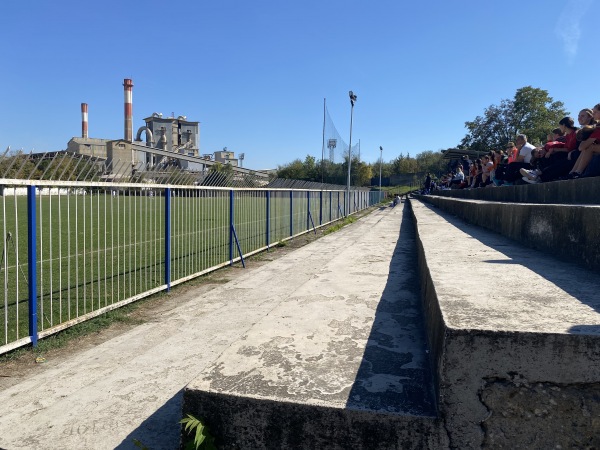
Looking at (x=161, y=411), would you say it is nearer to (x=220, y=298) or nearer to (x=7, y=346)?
(x=7, y=346)

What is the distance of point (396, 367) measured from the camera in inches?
80.4

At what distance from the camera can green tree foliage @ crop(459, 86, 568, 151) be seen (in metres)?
50.9

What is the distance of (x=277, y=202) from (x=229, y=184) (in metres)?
2.78

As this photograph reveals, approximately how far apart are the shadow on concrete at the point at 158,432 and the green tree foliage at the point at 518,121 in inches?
2098

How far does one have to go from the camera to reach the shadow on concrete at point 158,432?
7.50 ft

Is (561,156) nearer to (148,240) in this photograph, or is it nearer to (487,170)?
(487,170)

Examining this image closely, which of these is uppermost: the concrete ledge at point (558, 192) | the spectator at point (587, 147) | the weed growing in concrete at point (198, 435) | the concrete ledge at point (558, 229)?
the spectator at point (587, 147)

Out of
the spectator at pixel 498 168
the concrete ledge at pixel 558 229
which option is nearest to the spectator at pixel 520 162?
the spectator at pixel 498 168

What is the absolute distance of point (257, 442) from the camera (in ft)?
5.88

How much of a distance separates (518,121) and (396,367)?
195ft

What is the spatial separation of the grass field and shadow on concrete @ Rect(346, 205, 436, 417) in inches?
125

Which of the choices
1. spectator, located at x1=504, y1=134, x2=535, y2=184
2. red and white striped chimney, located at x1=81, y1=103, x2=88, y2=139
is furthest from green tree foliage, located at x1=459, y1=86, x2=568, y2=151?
red and white striped chimney, located at x1=81, y1=103, x2=88, y2=139

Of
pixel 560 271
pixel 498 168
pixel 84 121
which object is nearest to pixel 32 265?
pixel 560 271

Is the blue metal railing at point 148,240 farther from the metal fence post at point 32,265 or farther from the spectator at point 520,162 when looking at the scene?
the spectator at point 520,162
